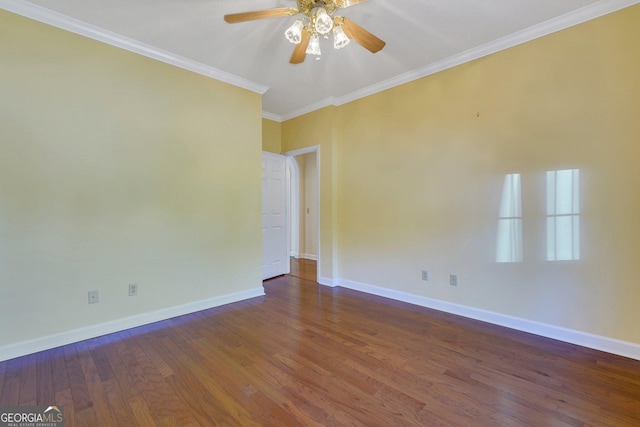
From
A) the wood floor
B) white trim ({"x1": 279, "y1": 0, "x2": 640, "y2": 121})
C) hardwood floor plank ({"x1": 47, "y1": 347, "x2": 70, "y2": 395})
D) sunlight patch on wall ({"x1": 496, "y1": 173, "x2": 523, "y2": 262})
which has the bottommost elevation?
the wood floor

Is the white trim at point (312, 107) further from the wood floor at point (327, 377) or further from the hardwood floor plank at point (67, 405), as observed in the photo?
the hardwood floor plank at point (67, 405)

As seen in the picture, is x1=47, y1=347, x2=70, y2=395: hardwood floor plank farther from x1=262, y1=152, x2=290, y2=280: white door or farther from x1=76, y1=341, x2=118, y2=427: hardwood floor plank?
x1=262, y1=152, x2=290, y2=280: white door

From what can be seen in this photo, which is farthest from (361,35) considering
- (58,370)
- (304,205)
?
(304,205)

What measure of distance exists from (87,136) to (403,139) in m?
3.36

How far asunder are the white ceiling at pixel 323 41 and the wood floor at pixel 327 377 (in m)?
2.82

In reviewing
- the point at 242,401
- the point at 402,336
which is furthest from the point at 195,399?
the point at 402,336

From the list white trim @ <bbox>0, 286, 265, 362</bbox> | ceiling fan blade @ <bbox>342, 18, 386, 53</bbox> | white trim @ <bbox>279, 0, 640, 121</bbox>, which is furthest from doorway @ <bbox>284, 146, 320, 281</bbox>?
ceiling fan blade @ <bbox>342, 18, 386, 53</bbox>

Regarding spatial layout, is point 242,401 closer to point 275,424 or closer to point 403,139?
point 275,424

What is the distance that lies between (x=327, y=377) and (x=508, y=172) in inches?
99.2

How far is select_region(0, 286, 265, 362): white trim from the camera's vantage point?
2.27 m

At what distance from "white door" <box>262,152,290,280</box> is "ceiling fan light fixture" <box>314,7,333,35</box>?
2827mm

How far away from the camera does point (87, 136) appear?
2553 millimetres

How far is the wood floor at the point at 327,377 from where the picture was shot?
64.4 inches

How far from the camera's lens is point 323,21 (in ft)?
6.09
